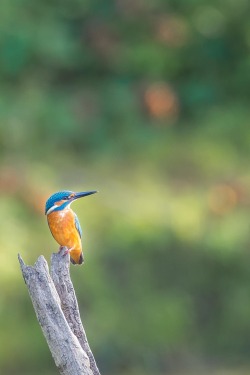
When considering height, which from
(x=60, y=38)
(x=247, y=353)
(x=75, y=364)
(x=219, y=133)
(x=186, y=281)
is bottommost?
(x=75, y=364)

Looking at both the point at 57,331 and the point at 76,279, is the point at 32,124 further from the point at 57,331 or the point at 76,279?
the point at 57,331

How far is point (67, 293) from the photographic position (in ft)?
7.81

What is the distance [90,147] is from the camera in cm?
891

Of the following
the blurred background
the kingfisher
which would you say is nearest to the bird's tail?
the kingfisher

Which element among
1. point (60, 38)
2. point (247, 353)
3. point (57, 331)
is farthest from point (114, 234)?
point (57, 331)

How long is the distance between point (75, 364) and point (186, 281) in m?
5.76

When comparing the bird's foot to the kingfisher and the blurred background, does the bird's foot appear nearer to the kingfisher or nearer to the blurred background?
the kingfisher

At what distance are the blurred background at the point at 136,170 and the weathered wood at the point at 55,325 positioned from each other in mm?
4888

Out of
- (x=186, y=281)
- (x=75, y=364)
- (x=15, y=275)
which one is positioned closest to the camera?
(x=75, y=364)

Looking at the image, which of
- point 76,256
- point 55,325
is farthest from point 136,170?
point 55,325

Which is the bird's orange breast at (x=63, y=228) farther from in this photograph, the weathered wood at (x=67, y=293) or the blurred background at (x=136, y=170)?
the blurred background at (x=136, y=170)

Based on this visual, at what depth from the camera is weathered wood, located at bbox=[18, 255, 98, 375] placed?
2311mm

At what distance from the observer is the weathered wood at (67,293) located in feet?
7.79

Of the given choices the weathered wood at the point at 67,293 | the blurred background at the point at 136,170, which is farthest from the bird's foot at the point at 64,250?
the blurred background at the point at 136,170
